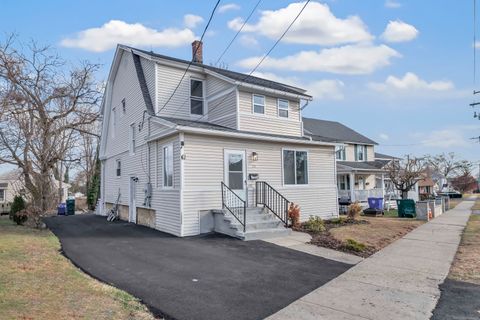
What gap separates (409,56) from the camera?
1454 centimetres

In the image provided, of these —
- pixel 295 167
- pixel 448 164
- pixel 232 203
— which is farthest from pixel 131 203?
pixel 448 164

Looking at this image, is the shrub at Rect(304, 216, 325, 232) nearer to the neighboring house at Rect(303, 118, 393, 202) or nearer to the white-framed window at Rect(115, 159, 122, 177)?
the white-framed window at Rect(115, 159, 122, 177)

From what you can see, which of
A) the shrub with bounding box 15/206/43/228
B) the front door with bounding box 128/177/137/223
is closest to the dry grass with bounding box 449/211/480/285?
the front door with bounding box 128/177/137/223

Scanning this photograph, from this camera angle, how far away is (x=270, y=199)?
44.3 ft

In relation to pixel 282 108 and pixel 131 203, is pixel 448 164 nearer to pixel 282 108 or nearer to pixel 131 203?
pixel 282 108

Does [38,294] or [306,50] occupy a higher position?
[306,50]

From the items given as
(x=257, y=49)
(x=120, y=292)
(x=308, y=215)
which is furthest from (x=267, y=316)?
(x=308, y=215)

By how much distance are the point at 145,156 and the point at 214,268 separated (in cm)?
839

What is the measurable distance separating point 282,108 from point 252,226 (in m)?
6.64

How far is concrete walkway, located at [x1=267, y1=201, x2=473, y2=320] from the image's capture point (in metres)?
4.74

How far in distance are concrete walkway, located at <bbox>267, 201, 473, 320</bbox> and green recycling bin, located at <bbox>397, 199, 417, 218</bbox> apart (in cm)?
1022

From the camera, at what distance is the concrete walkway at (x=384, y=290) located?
4.74 meters

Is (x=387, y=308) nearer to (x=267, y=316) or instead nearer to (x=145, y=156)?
(x=267, y=316)

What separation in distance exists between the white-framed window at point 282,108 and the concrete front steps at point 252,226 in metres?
5.39
